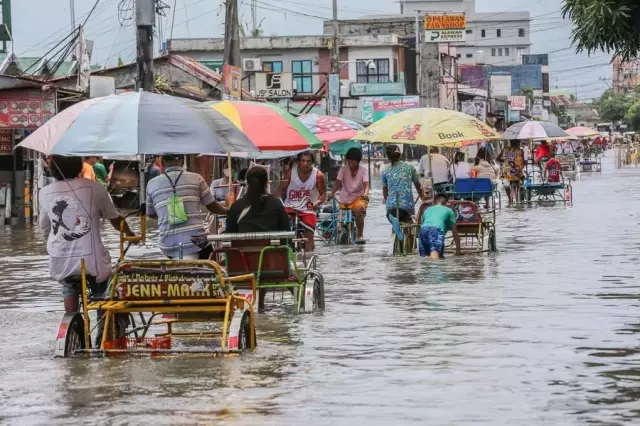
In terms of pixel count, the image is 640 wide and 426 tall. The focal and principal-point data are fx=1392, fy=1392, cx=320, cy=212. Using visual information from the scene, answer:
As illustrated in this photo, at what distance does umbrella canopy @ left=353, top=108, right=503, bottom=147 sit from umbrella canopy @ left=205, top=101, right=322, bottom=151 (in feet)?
18.1

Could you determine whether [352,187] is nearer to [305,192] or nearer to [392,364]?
[305,192]

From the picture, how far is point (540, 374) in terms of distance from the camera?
31.9 feet

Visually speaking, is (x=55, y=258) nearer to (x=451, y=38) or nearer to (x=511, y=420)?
(x=511, y=420)

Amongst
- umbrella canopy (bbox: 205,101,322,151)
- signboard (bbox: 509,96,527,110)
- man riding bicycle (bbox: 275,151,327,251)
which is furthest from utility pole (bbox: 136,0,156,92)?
signboard (bbox: 509,96,527,110)

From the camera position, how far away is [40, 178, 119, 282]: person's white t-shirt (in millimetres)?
10945

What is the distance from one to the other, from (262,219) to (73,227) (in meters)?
2.99

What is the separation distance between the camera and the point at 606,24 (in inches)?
575

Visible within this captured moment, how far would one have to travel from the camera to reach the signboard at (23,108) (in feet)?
102

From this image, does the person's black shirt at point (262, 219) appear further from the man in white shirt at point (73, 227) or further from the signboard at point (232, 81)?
the signboard at point (232, 81)

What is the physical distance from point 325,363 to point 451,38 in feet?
236

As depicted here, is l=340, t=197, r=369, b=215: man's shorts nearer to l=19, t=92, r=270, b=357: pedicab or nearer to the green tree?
the green tree

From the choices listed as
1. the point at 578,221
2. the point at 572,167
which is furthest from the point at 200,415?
the point at 572,167

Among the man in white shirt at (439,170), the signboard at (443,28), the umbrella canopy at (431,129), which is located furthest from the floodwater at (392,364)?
the signboard at (443,28)

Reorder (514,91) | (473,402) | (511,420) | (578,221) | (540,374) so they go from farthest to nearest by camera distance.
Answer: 1. (514,91)
2. (578,221)
3. (540,374)
4. (473,402)
5. (511,420)
